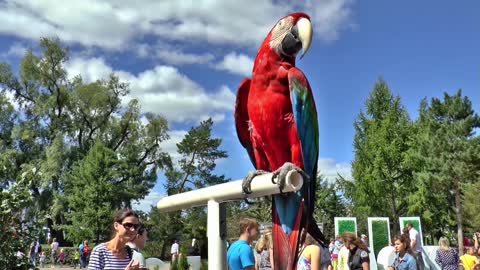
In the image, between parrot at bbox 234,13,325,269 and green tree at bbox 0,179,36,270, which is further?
green tree at bbox 0,179,36,270

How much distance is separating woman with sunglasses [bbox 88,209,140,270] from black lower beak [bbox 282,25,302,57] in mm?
1506

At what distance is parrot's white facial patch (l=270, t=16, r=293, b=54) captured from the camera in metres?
3.25

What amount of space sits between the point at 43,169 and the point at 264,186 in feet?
83.9

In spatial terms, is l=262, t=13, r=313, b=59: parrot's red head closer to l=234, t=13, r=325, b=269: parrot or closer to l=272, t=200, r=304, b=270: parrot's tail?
l=234, t=13, r=325, b=269: parrot

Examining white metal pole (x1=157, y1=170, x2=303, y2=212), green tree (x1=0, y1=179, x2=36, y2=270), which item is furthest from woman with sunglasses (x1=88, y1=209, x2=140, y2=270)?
green tree (x1=0, y1=179, x2=36, y2=270)

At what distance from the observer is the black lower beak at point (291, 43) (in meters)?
3.23

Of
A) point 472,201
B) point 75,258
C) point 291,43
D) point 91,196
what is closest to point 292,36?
point 291,43

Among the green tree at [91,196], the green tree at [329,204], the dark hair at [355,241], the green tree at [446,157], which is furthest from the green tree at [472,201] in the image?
the dark hair at [355,241]

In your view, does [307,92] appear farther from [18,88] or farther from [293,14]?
[18,88]

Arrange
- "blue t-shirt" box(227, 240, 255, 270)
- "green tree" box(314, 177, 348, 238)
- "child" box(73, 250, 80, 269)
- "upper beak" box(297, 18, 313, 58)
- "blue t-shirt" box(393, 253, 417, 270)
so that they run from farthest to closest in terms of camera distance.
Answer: "green tree" box(314, 177, 348, 238) < "child" box(73, 250, 80, 269) < "blue t-shirt" box(393, 253, 417, 270) < "blue t-shirt" box(227, 240, 255, 270) < "upper beak" box(297, 18, 313, 58)

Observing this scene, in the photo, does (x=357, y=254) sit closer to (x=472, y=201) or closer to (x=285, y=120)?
(x=285, y=120)

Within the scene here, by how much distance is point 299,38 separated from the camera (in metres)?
3.24

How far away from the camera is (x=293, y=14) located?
332cm

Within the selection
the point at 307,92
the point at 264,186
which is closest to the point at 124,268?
the point at 264,186
